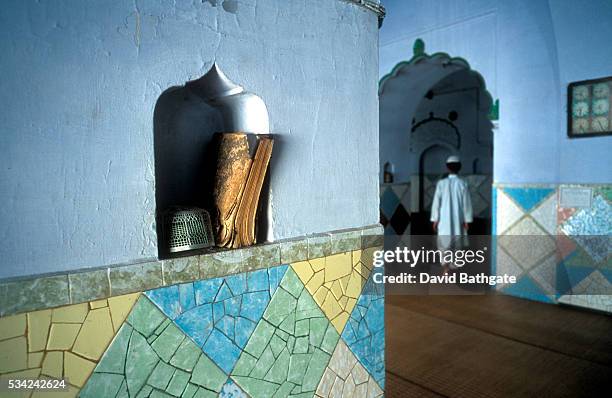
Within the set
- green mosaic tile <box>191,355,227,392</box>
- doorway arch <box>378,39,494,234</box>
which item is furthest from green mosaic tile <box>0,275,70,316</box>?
doorway arch <box>378,39,494,234</box>

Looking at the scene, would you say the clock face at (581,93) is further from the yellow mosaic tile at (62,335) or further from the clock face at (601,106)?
the yellow mosaic tile at (62,335)

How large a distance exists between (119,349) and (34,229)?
1.24ft

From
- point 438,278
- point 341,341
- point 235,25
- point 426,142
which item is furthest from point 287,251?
point 426,142

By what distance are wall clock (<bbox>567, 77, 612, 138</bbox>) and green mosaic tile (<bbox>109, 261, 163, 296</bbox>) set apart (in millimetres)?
3936

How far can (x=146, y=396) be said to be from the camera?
1.23m

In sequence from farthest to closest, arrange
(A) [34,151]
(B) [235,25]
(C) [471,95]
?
(C) [471,95] → (B) [235,25] → (A) [34,151]

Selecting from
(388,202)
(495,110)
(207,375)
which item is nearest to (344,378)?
(207,375)

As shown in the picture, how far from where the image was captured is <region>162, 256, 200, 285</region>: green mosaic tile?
1.27 meters

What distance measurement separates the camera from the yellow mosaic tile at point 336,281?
1631mm

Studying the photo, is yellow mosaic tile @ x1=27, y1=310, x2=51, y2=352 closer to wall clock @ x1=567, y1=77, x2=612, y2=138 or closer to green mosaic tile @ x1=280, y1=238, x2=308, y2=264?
green mosaic tile @ x1=280, y1=238, x2=308, y2=264

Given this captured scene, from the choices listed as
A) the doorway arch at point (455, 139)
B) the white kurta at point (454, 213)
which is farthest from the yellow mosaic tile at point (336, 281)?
the doorway arch at point (455, 139)

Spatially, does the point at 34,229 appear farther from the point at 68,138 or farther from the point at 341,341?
the point at 341,341

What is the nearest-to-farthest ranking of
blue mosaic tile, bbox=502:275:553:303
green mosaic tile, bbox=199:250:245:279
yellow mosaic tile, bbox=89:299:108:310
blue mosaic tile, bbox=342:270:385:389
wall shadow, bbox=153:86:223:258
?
yellow mosaic tile, bbox=89:299:108:310, green mosaic tile, bbox=199:250:245:279, wall shadow, bbox=153:86:223:258, blue mosaic tile, bbox=342:270:385:389, blue mosaic tile, bbox=502:275:553:303

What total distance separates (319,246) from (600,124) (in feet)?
11.0
